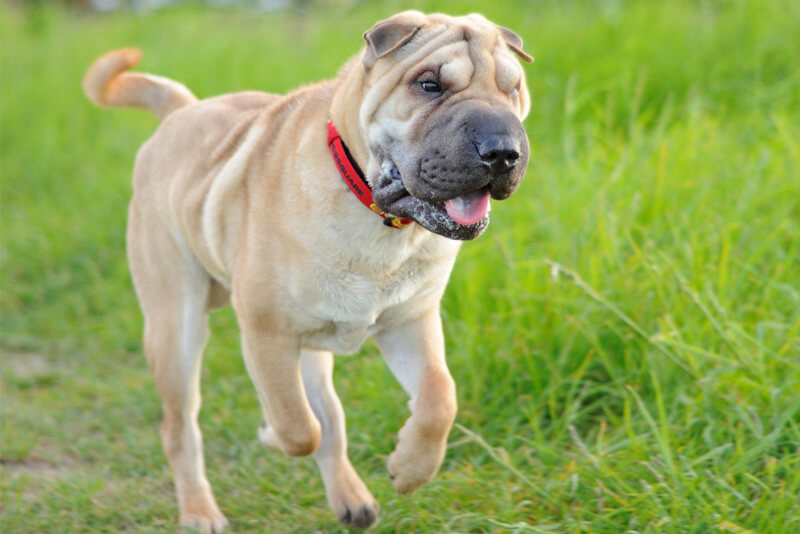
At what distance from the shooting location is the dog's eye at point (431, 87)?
121 inches

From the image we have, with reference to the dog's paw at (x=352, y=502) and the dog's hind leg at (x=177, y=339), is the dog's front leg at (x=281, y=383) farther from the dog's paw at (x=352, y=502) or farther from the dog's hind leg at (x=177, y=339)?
the dog's hind leg at (x=177, y=339)

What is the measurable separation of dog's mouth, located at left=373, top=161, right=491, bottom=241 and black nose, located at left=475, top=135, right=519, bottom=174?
124 millimetres

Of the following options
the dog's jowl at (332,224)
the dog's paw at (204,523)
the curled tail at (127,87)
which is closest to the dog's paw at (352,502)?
→ the dog's jowl at (332,224)

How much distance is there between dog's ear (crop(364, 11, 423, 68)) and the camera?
3.14m

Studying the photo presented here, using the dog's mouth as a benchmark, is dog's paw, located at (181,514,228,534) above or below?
below

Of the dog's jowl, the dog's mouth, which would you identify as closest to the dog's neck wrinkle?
the dog's jowl

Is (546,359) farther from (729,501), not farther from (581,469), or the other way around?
(729,501)

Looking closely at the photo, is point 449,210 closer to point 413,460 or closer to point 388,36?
point 388,36

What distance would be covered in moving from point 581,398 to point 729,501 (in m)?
0.99

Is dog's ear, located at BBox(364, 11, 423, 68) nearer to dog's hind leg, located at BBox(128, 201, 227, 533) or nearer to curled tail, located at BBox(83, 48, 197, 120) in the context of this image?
dog's hind leg, located at BBox(128, 201, 227, 533)

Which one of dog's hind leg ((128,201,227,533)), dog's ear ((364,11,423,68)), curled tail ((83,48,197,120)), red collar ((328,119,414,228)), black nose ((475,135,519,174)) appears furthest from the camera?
curled tail ((83,48,197,120))

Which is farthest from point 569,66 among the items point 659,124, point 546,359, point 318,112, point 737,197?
point 318,112

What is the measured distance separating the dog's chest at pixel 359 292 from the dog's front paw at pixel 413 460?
400 millimetres

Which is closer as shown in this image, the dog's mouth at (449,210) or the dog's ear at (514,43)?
the dog's mouth at (449,210)
